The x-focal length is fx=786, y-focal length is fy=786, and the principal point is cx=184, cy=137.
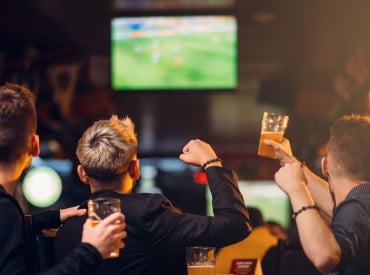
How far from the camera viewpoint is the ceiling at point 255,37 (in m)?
7.51

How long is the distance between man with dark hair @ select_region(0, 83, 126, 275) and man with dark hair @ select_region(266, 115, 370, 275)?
2.18 feet

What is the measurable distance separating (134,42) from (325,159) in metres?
3.94

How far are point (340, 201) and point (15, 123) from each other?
1.25m

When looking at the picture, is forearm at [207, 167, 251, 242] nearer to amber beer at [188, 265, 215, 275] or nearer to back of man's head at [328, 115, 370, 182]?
amber beer at [188, 265, 215, 275]

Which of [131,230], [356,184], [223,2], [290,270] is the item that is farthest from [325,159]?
[223,2]

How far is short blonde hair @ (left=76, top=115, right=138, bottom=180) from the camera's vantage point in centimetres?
278

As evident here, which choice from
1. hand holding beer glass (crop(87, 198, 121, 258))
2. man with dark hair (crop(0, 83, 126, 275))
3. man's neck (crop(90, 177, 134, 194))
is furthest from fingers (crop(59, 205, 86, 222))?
hand holding beer glass (crop(87, 198, 121, 258))

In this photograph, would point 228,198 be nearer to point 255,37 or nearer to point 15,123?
point 15,123

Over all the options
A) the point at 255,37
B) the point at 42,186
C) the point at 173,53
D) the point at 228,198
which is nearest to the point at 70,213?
the point at 228,198

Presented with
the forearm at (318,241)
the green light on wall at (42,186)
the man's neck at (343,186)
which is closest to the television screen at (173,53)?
the man's neck at (343,186)

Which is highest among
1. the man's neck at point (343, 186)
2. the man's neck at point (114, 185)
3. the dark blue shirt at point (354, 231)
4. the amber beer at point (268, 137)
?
the amber beer at point (268, 137)

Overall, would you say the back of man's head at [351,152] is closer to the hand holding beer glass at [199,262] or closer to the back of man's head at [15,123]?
the hand holding beer glass at [199,262]

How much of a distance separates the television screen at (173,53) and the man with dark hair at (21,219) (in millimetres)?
3958

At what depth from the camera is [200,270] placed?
2988 mm
